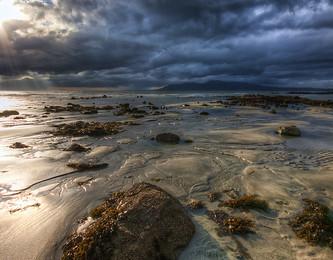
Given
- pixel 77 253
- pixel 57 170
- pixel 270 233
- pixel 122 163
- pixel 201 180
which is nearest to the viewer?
pixel 77 253

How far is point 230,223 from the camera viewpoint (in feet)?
19.2

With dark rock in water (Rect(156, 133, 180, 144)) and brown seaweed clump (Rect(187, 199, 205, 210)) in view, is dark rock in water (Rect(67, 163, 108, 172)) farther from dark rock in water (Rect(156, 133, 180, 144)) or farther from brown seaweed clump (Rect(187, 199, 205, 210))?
dark rock in water (Rect(156, 133, 180, 144))

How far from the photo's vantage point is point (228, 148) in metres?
12.6

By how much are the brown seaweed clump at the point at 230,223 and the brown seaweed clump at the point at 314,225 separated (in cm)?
95

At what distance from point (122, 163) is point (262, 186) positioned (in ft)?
16.8

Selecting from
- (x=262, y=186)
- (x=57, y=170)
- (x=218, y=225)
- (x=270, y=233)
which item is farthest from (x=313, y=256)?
(x=57, y=170)

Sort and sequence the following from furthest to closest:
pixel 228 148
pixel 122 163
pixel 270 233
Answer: pixel 228 148 < pixel 122 163 < pixel 270 233

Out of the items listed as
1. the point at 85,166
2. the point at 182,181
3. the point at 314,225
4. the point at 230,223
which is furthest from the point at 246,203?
the point at 85,166

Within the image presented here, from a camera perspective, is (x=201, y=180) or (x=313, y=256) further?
(x=201, y=180)

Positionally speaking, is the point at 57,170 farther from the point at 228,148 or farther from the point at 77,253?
the point at 228,148

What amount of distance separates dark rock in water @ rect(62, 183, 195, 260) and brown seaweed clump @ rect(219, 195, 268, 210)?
158 cm

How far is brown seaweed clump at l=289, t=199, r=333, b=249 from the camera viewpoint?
5344 millimetres

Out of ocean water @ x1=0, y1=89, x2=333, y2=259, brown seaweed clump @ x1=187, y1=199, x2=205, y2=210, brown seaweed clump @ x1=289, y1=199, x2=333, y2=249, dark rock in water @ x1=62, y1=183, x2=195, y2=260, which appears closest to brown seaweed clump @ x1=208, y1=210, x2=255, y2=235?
ocean water @ x1=0, y1=89, x2=333, y2=259

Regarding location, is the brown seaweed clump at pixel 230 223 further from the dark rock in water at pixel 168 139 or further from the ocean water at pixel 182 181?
the dark rock in water at pixel 168 139
